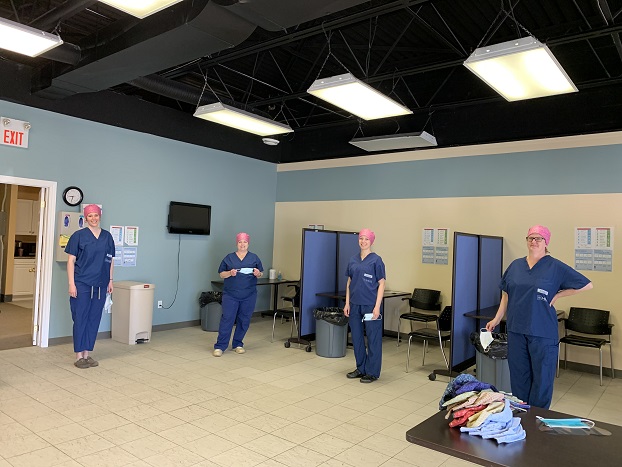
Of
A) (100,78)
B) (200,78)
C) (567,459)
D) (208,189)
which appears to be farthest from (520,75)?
(208,189)

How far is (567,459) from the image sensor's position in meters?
1.64

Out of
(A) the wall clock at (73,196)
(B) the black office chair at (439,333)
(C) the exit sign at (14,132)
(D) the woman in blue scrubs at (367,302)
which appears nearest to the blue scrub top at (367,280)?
(D) the woman in blue scrubs at (367,302)

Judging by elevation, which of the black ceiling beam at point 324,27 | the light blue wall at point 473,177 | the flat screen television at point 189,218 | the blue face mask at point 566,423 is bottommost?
the blue face mask at point 566,423

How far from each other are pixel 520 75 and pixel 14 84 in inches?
209

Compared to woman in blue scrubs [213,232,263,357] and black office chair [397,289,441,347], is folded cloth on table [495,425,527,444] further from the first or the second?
black office chair [397,289,441,347]

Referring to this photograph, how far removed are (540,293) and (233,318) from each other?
3.51 metres

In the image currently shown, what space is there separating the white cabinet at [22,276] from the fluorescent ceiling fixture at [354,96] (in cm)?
740

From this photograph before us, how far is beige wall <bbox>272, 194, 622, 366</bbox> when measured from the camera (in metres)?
5.50

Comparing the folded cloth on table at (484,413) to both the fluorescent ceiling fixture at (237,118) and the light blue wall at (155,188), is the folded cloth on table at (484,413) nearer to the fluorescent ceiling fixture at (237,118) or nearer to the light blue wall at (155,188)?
the fluorescent ceiling fixture at (237,118)

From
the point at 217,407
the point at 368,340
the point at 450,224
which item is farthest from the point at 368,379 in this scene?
the point at 450,224

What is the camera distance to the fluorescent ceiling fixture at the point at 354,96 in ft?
14.1

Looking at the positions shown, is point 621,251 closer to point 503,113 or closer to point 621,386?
point 621,386

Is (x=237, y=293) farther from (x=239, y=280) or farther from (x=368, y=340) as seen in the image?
(x=368, y=340)

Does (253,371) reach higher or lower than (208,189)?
lower
